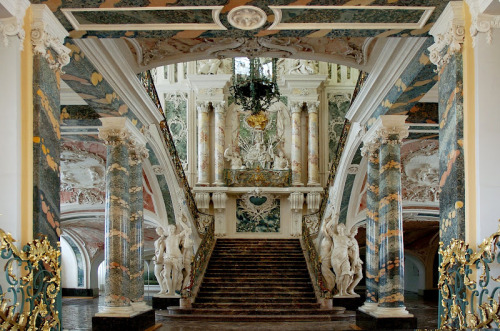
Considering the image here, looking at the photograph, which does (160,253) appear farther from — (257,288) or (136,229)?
(136,229)

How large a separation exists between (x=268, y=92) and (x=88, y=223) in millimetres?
9673

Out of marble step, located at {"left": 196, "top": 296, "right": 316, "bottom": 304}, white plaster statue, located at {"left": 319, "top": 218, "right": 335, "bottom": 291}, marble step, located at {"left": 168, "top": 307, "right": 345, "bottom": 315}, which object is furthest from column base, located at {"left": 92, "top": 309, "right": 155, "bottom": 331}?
white plaster statue, located at {"left": 319, "top": 218, "right": 335, "bottom": 291}

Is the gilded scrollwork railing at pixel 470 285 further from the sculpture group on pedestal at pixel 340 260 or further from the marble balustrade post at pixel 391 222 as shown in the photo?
the sculpture group on pedestal at pixel 340 260

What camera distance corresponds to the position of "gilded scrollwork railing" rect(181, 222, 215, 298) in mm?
13734

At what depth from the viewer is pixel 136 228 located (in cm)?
1126

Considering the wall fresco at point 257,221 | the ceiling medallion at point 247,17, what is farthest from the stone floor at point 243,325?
the ceiling medallion at point 247,17

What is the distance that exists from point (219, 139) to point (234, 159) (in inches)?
31.3

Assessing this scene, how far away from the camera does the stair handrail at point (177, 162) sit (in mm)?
11734

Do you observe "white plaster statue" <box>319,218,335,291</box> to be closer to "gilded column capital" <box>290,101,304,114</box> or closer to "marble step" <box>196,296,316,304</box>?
"marble step" <box>196,296,316,304</box>

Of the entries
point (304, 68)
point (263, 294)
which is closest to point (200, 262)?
point (263, 294)

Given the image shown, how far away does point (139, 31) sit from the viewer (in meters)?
6.77

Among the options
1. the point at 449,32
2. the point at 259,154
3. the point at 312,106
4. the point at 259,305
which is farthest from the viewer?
the point at 259,154

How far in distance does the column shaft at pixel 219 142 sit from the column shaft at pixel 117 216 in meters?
8.22

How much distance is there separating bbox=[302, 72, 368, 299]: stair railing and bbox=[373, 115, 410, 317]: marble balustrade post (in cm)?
128
